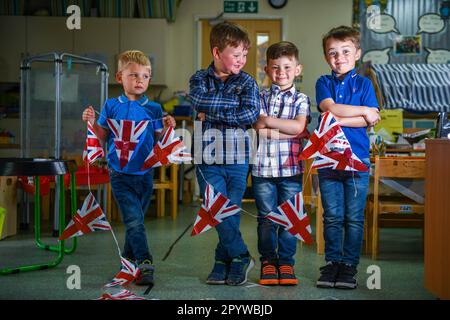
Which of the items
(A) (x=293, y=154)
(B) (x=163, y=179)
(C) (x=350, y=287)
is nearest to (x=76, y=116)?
(B) (x=163, y=179)

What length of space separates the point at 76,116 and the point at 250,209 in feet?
7.02

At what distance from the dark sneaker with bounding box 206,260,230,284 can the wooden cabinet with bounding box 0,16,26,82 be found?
15.3 feet

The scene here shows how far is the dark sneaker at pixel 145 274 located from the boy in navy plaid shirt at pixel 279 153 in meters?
0.50

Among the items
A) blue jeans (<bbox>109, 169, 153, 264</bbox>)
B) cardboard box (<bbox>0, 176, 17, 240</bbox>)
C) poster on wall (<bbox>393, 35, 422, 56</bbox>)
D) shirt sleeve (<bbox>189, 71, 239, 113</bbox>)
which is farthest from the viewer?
poster on wall (<bbox>393, 35, 422, 56</bbox>)

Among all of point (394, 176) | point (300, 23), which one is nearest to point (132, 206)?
point (394, 176)

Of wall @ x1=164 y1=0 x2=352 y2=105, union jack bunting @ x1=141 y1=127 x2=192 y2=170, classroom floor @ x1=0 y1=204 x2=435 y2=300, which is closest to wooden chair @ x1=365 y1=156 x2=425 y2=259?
classroom floor @ x1=0 y1=204 x2=435 y2=300

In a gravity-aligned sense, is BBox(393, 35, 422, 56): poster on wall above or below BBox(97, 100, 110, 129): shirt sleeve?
above

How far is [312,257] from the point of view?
3.44 meters

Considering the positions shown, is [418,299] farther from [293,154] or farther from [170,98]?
[170,98]

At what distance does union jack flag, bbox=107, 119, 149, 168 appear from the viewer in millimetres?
2666

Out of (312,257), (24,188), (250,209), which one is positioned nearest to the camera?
(312,257)

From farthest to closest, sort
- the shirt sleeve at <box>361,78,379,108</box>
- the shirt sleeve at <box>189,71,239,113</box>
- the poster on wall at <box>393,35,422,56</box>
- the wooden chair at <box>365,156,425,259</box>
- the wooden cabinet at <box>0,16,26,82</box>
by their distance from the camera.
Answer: the poster on wall at <box>393,35,422,56</box>, the wooden cabinet at <box>0,16,26,82</box>, the wooden chair at <box>365,156,425,259</box>, the shirt sleeve at <box>361,78,379,108</box>, the shirt sleeve at <box>189,71,239,113</box>

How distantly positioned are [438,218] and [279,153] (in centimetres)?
70

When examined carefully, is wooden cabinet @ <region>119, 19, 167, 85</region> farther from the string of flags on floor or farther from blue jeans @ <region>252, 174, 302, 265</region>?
blue jeans @ <region>252, 174, 302, 265</region>
